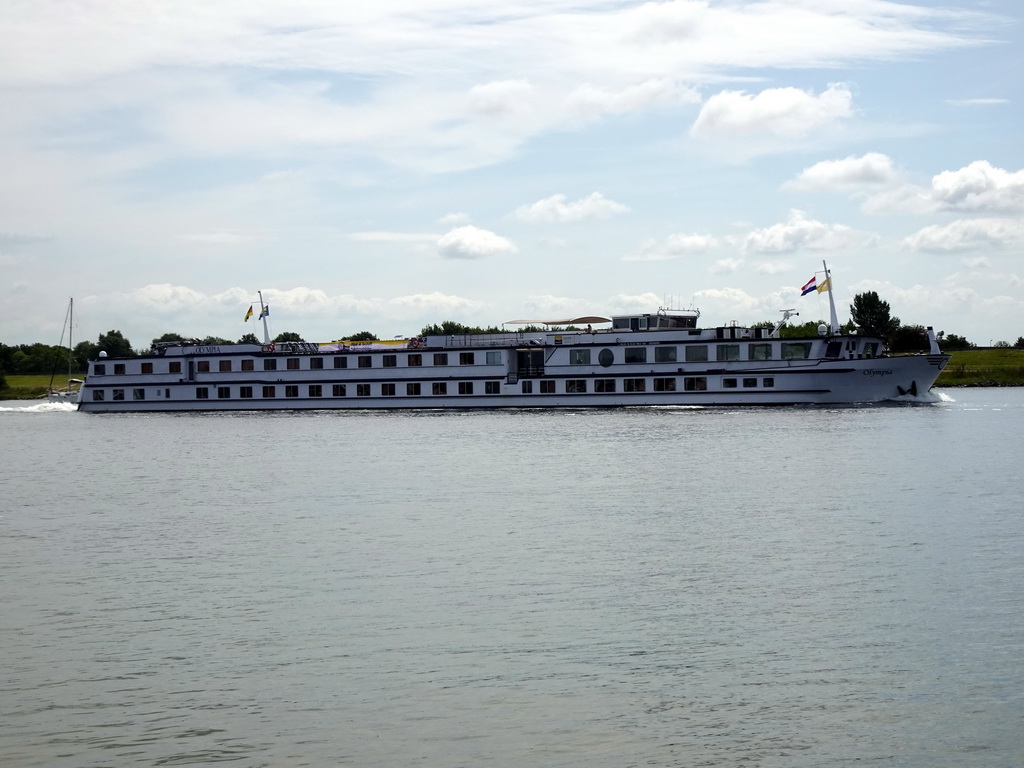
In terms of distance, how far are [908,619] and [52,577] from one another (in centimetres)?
1930

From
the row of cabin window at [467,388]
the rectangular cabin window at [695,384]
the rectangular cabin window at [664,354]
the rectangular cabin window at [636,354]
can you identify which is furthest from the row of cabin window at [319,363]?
the rectangular cabin window at [695,384]

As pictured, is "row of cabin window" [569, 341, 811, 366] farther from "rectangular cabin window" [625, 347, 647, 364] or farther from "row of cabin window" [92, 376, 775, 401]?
"row of cabin window" [92, 376, 775, 401]

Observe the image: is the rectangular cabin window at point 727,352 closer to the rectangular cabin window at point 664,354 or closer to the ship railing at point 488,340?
the rectangular cabin window at point 664,354

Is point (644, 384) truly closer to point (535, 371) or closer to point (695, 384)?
point (695, 384)

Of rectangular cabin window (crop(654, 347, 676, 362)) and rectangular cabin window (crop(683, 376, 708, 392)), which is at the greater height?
rectangular cabin window (crop(654, 347, 676, 362))

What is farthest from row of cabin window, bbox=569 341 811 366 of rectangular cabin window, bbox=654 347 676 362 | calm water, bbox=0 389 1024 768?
calm water, bbox=0 389 1024 768

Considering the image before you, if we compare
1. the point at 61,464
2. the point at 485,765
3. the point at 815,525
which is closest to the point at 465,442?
the point at 61,464

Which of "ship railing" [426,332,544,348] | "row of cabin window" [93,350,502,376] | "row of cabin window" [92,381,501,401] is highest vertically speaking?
"ship railing" [426,332,544,348]

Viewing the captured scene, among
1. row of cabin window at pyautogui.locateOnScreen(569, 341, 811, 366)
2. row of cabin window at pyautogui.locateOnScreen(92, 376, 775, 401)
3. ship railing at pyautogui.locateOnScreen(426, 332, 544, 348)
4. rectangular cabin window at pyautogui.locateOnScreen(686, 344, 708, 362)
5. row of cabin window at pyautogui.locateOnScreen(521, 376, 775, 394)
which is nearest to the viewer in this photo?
row of cabin window at pyautogui.locateOnScreen(569, 341, 811, 366)

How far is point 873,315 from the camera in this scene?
174m

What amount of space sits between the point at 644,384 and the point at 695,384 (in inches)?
160

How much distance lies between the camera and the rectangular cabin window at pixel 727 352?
87812 millimetres

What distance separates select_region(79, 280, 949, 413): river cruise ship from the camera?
3396 inches

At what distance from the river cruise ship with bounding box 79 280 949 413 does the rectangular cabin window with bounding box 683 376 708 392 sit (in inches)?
3.1
